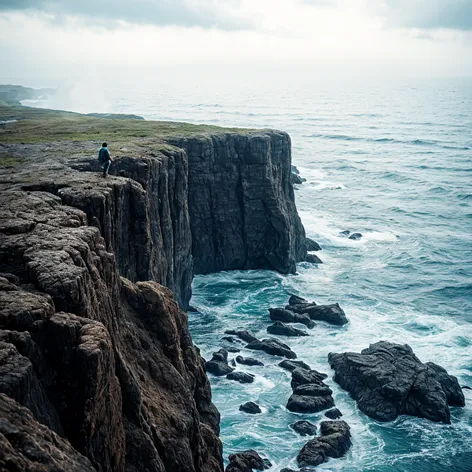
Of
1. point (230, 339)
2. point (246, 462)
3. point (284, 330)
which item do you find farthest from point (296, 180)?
point (246, 462)

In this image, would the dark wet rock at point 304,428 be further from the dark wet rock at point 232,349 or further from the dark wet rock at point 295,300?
the dark wet rock at point 295,300

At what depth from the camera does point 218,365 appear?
196 feet

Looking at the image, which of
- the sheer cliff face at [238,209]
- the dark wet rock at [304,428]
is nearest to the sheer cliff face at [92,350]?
the dark wet rock at [304,428]

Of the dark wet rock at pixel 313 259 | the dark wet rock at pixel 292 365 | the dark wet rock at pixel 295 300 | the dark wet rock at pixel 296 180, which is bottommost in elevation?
the dark wet rock at pixel 292 365

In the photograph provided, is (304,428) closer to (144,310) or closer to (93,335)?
(144,310)

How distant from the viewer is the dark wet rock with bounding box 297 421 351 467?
150ft

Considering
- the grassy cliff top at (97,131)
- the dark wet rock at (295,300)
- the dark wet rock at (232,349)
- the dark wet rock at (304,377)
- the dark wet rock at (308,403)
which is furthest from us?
the dark wet rock at (295,300)

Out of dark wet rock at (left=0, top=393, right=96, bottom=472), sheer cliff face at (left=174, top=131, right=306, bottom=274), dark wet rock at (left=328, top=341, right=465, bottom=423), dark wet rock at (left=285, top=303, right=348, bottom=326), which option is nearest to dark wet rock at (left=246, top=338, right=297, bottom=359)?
dark wet rock at (left=328, top=341, right=465, bottom=423)

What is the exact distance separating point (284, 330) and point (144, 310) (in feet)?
133

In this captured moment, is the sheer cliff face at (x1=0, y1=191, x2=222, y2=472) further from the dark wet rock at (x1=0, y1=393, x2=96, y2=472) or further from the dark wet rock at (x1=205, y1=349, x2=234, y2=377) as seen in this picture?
the dark wet rock at (x1=205, y1=349, x2=234, y2=377)

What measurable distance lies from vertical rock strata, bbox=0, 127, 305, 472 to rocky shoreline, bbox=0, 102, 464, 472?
2.6 inches

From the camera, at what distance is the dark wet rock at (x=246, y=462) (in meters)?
42.7

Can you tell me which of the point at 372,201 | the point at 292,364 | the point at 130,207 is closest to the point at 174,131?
the point at 292,364

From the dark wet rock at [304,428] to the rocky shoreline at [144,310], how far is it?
3.5 inches
